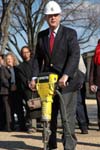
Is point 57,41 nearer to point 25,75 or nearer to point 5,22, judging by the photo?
point 25,75

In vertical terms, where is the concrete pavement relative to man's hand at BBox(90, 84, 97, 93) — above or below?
below

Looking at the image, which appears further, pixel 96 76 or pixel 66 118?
pixel 96 76

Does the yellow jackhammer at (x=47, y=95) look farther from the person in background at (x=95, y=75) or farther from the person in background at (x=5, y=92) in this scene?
the person in background at (x=5, y=92)

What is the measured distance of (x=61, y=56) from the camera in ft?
23.6

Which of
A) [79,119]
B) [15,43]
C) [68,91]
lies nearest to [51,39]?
[68,91]

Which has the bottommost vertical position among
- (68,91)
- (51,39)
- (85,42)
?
(85,42)

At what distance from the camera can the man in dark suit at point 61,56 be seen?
→ 695cm

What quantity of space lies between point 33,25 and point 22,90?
20069mm

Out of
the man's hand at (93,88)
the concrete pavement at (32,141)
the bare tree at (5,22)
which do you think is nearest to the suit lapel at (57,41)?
the man's hand at (93,88)

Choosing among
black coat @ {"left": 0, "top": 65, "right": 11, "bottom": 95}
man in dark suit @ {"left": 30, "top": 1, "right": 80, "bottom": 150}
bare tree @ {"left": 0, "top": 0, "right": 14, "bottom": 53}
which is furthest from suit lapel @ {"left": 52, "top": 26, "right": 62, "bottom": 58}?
bare tree @ {"left": 0, "top": 0, "right": 14, "bottom": 53}

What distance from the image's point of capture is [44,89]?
6.39m

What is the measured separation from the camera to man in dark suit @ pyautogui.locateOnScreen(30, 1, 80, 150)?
6.95 metres

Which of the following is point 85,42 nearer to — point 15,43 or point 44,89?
point 15,43

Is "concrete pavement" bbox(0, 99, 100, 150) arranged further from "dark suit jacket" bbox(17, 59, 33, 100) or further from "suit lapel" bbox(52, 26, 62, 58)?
"suit lapel" bbox(52, 26, 62, 58)
